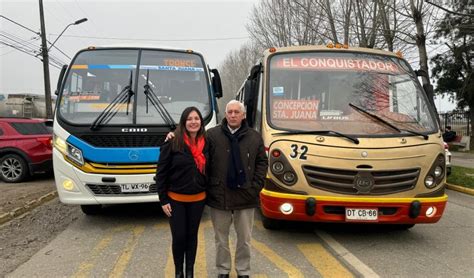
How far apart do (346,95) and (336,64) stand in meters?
0.52

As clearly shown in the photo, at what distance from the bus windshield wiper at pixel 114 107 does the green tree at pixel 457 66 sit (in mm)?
19460

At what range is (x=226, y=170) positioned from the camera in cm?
380

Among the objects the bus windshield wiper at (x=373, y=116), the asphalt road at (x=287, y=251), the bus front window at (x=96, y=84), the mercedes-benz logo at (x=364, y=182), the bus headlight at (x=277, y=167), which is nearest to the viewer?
the asphalt road at (x=287, y=251)

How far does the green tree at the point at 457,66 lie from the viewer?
71.7ft

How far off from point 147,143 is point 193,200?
90.3 inches

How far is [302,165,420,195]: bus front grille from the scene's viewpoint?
188 inches

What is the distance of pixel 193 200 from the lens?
12.5 ft

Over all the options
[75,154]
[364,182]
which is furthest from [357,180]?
[75,154]

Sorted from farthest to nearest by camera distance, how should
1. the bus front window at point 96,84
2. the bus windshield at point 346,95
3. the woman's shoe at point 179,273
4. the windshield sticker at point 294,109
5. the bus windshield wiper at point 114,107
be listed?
the bus front window at point 96,84, the bus windshield wiper at point 114,107, the windshield sticker at point 294,109, the bus windshield at point 346,95, the woman's shoe at point 179,273

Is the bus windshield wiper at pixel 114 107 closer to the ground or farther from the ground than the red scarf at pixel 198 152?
farther from the ground

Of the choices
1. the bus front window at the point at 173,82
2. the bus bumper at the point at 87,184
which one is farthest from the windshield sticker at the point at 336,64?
the bus bumper at the point at 87,184

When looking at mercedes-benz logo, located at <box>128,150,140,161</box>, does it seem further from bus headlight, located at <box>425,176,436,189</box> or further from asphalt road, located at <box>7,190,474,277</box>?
bus headlight, located at <box>425,176,436,189</box>

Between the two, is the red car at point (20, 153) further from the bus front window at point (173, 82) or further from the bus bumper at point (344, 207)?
the bus bumper at point (344, 207)

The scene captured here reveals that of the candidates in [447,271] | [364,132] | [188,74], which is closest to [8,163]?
[188,74]
